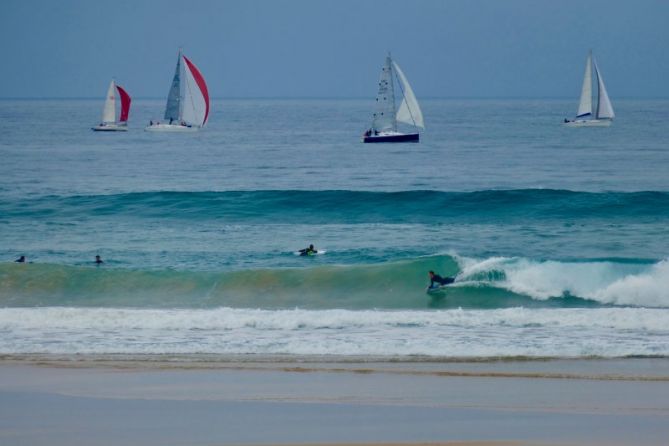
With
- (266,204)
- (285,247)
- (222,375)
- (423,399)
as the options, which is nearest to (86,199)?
(266,204)

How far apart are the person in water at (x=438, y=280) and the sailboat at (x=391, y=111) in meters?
43.0

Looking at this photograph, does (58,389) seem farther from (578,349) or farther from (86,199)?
(86,199)

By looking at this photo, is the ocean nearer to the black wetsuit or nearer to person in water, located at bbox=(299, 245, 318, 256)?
person in water, located at bbox=(299, 245, 318, 256)

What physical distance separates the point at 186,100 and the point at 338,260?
62.9 meters

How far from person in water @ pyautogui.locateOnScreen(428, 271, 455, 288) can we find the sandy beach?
7.22m

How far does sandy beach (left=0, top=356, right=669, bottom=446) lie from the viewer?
393 inches

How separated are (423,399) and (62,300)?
11534 mm

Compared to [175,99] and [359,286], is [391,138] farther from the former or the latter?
[359,286]

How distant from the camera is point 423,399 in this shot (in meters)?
11.4

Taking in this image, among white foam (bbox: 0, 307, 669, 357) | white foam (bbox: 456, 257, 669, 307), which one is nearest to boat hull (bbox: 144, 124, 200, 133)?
white foam (bbox: 456, 257, 669, 307)

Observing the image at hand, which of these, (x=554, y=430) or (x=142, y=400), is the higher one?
(x=554, y=430)

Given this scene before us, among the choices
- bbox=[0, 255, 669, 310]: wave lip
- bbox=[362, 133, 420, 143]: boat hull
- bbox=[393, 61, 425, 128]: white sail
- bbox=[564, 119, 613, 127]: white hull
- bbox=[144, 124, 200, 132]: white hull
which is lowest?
bbox=[0, 255, 669, 310]: wave lip

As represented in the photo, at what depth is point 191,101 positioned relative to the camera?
84.9 metres


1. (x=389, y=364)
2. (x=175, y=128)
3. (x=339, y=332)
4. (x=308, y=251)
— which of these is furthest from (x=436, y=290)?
(x=175, y=128)
